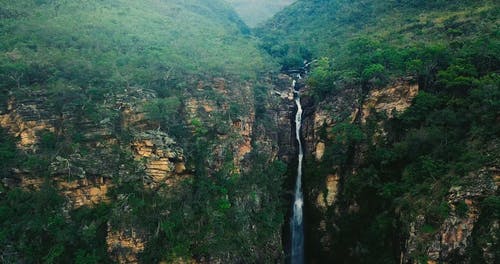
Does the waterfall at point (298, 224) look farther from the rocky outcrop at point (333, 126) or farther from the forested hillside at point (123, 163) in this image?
the forested hillside at point (123, 163)

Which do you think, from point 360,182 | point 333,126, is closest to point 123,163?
point 333,126

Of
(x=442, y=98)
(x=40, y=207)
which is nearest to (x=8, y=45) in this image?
(x=40, y=207)

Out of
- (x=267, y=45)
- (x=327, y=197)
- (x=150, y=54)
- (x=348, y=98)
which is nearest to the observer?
(x=327, y=197)

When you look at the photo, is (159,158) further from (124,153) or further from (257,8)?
(257,8)

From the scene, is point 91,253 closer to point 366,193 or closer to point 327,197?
point 327,197

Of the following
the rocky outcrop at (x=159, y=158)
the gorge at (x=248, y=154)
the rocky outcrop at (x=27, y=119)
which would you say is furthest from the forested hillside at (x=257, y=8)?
the rocky outcrop at (x=27, y=119)

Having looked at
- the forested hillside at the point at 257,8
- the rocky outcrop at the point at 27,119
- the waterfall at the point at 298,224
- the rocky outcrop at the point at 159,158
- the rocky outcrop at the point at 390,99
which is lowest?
the waterfall at the point at 298,224

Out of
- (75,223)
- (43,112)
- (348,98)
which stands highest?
(348,98)
